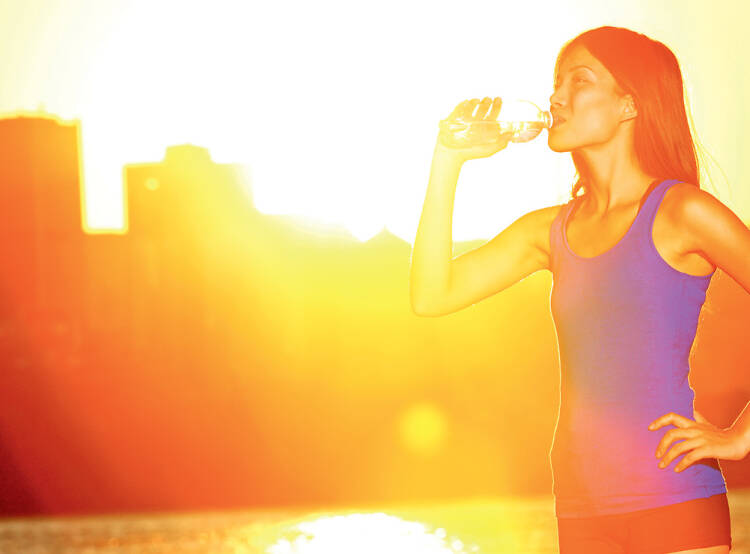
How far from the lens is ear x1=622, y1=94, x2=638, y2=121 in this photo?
3268 millimetres

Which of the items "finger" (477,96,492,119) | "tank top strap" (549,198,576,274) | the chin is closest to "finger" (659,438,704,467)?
"tank top strap" (549,198,576,274)

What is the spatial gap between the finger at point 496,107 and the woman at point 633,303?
0.73ft

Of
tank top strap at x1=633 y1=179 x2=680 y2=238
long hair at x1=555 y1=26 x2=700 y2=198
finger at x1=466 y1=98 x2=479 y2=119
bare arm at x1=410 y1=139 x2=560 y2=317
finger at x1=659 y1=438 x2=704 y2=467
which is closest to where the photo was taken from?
finger at x1=659 y1=438 x2=704 y2=467

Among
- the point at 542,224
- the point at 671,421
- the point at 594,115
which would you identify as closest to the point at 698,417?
the point at 671,421

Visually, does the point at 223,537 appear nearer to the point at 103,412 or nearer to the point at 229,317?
the point at 103,412

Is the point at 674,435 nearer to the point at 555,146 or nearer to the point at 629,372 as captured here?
the point at 629,372

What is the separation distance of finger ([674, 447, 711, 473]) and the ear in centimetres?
85

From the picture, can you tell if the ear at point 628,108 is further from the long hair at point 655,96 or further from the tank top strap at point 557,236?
the tank top strap at point 557,236

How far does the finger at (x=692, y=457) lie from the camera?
3008 millimetres

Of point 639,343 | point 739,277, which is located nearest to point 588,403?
point 639,343

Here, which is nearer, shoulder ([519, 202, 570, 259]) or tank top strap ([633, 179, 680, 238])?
tank top strap ([633, 179, 680, 238])

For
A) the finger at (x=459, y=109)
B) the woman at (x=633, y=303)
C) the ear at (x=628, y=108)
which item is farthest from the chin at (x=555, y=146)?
the finger at (x=459, y=109)

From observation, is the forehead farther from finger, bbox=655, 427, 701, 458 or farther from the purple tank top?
finger, bbox=655, 427, 701, 458

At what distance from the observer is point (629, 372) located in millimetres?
3074
